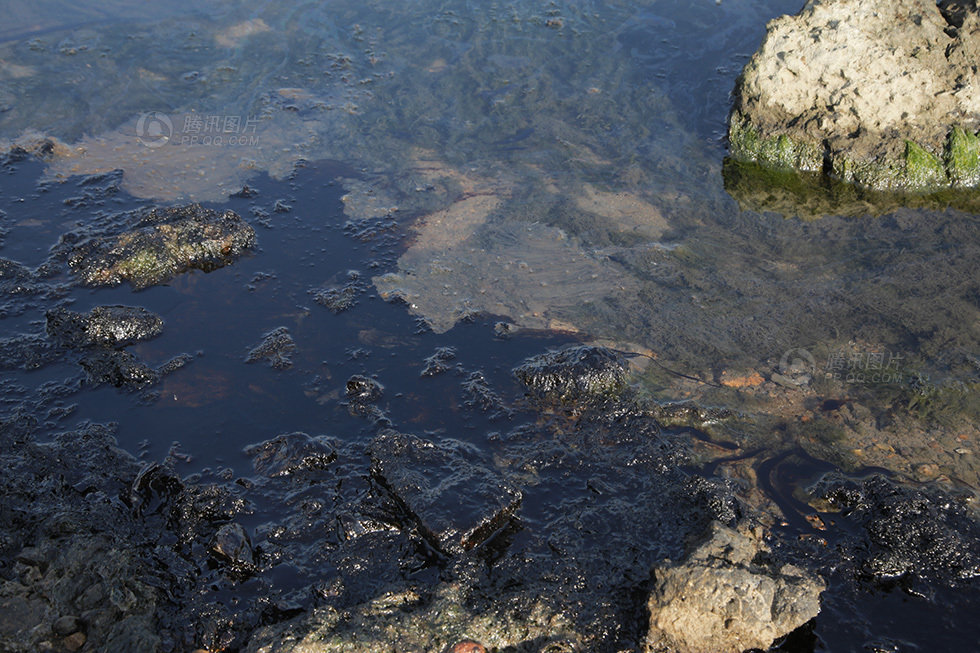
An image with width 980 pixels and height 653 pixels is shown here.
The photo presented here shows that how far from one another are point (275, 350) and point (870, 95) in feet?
21.2

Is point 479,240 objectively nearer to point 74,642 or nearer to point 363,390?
point 363,390

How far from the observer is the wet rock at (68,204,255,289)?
22.3ft

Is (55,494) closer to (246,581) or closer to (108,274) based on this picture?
(246,581)

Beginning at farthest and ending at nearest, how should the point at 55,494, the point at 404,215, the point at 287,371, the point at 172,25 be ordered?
1. the point at 172,25
2. the point at 404,215
3. the point at 287,371
4. the point at 55,494

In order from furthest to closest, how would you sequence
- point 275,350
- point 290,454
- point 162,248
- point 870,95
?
point 870,95 < point 162,248 < point 275,350 < point 290,454

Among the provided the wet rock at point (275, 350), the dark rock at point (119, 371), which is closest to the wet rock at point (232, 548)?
the wet rock at point (275, 350)

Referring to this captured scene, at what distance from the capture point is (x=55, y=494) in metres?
4.86

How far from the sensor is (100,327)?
6.09m

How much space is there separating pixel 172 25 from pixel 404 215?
6319mm

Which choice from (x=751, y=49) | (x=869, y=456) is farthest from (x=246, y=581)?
(x=751, y=49)

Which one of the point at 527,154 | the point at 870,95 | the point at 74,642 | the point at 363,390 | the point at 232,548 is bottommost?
the point at 74,642

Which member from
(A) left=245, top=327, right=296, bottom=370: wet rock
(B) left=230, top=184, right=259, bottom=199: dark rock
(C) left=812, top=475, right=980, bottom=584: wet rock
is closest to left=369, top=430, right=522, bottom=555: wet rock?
(A) left=245, top=327, right=296, bottom=370: wet rock

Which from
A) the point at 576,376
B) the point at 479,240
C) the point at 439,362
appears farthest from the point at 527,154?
the point at 576,376

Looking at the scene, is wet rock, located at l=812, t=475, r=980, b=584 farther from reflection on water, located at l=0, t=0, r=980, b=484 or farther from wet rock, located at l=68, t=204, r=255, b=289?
wet rock, located at l=68, t=204, r=255, b=289
